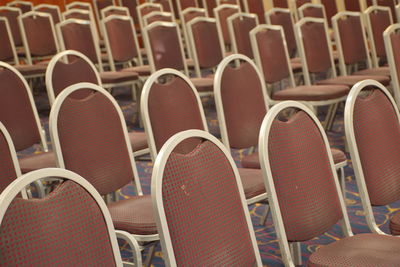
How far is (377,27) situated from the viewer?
6398mm

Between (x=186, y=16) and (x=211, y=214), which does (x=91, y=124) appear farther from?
(x=186, y=16)

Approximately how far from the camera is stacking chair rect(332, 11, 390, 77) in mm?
5930

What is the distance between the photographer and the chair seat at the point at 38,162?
12.3 ft

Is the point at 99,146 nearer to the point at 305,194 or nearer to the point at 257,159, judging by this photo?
the point at 257,159

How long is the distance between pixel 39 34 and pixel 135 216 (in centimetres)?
469

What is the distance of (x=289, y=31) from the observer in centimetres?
697

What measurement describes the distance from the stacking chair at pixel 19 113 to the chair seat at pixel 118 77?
219 centimetres

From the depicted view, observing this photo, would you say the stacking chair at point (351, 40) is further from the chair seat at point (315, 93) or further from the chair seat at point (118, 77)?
the chair seat at point (118, 77)

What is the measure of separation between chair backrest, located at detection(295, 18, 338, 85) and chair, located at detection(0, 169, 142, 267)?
397cm

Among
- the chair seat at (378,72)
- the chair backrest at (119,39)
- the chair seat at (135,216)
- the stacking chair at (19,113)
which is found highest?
Answer: the chair backrest at (119,39)

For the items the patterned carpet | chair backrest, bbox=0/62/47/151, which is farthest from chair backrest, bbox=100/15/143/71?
chair backrest, bbox=0/62/47/151

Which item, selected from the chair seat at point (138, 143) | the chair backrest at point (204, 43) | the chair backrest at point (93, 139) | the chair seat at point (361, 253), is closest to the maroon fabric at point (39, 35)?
the chair backrest at point (204, 43)

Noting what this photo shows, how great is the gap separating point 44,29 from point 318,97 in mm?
3306

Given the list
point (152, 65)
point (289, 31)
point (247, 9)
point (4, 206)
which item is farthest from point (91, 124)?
point (247, 9)
